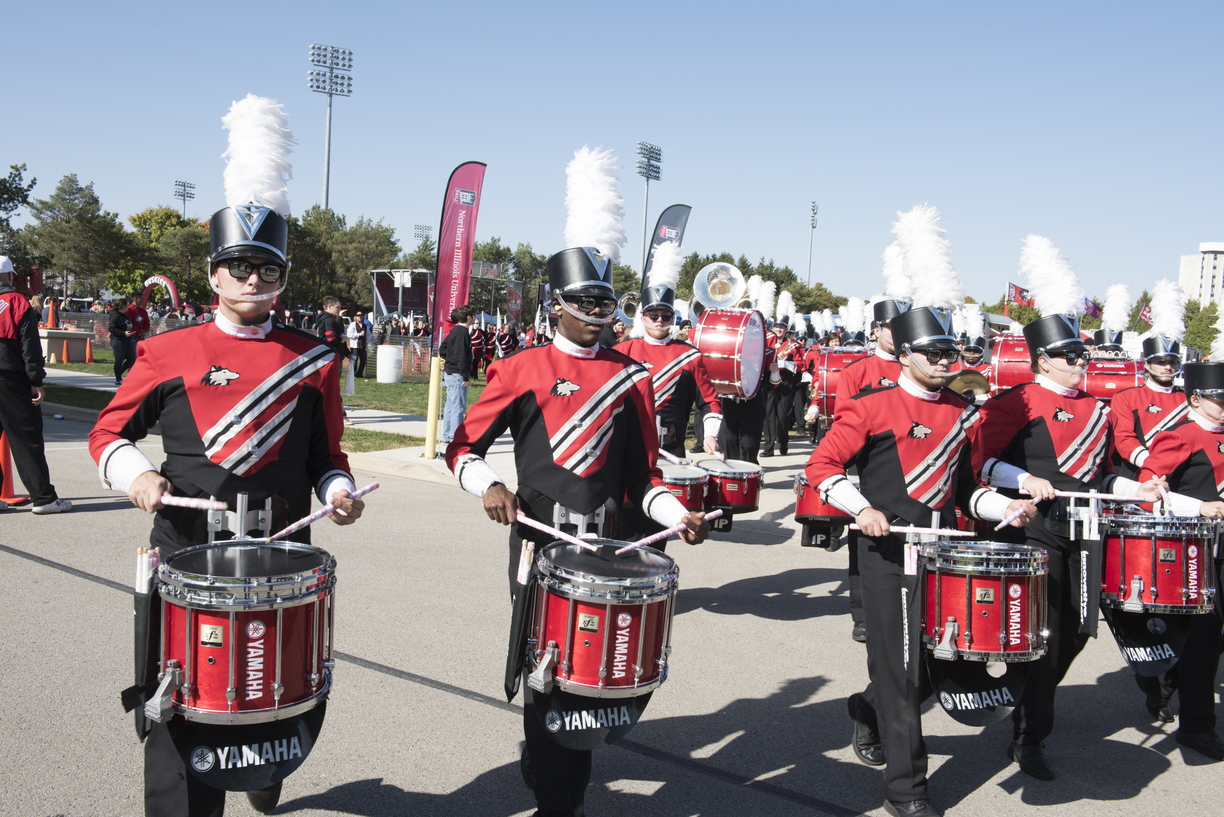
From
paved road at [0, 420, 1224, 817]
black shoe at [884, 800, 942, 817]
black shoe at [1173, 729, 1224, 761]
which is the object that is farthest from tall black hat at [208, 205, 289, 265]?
black shoe at [1173, 729, 1224, 761]

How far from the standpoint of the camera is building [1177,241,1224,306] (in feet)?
293

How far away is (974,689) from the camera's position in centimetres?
407

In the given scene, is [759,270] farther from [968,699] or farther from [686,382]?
[968,699]

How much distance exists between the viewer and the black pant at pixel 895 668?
13.2ft

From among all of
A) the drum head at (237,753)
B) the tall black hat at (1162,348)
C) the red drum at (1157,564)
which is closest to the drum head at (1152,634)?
the red drum at (1157,564)

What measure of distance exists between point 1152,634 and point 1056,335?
1.60 meters

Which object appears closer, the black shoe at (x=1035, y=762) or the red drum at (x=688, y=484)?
the black shoe at (x=1035, y=762)

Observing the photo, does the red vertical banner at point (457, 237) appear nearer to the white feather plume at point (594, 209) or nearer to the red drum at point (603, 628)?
the white feather plume at point (594, 209)

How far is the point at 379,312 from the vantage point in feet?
174

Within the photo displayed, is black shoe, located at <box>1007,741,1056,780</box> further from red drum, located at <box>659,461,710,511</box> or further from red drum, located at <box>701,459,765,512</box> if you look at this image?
red drum, located at <box>701,459,765,512</box>

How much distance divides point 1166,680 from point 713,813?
3.13m

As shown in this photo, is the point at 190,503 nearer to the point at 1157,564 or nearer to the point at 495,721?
the point at 495,721

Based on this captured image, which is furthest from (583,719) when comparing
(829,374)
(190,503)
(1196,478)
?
(829,374)

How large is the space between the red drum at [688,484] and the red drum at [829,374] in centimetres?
753
